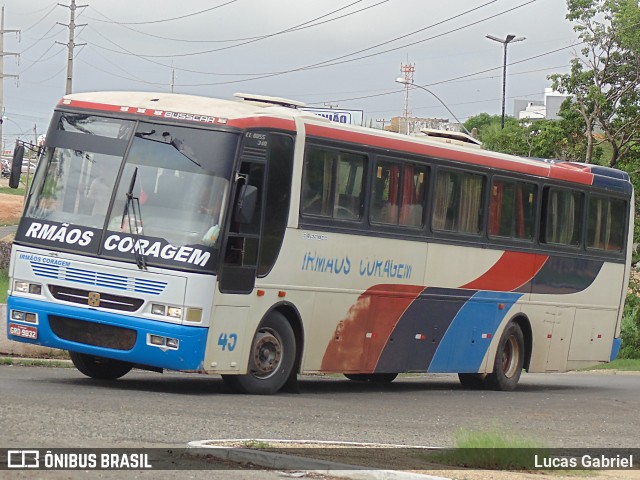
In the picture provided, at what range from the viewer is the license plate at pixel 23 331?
15.1 m

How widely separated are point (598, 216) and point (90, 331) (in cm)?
1107

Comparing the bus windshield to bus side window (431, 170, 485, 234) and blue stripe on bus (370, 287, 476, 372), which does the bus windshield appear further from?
bus side window (431, 170, 485, 234)

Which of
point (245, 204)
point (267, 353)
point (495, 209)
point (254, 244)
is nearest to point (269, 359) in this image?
point (267, 353)

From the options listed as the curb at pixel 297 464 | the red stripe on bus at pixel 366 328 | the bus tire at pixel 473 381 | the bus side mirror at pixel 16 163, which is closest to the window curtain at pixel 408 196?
the red stripe on bus at pixel 366 328

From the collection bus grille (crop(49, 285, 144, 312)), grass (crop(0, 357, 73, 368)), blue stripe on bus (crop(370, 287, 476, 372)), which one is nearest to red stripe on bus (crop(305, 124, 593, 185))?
blue stripe on bus (crop(370, 287, 476, 372))

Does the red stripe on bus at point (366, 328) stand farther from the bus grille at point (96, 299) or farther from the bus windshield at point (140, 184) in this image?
the bus grille at point (96, 299)

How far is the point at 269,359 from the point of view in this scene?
16.0 meters

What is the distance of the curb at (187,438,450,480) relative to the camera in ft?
29.4

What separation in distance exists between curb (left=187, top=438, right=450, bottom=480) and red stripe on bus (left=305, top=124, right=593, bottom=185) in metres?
7.18

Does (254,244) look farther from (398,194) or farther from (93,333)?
(398,194)

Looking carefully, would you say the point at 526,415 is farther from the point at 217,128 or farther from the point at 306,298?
the point at 217,128

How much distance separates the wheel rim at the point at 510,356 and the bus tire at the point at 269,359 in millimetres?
6103

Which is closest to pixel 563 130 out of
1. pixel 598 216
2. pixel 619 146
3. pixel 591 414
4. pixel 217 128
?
pixel 619 146

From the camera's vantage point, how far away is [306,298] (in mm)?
16547
